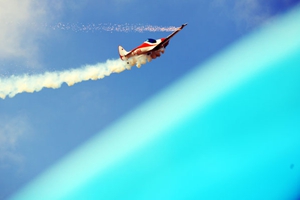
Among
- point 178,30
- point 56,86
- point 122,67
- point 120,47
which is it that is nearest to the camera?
point 178,30

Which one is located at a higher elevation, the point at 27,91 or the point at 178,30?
the point at 27,91

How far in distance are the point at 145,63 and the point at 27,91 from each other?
71.8 ft

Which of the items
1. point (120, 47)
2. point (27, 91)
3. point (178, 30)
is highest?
point (120, 47)

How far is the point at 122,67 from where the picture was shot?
55.5m

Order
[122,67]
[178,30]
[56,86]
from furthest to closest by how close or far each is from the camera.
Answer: [122,67] → [56,86] → [178,30]

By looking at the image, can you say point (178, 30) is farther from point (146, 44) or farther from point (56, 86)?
point (56, 86)

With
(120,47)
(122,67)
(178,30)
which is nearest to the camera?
(178,30)

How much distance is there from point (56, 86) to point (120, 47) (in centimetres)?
1850

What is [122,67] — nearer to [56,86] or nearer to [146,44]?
[146,44]

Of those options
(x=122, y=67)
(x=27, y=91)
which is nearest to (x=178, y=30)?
(x=122, y=67)

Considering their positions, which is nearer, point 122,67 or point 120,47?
point 122,67

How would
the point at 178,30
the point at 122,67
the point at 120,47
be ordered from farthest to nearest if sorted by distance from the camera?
1. the point at 120,47
2. the point at 122,67
3. the point at 178,30

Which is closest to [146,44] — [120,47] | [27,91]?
[120,47]

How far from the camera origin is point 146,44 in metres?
52.5
